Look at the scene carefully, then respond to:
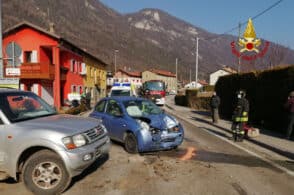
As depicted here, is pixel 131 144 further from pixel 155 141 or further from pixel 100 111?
pixel 100 111

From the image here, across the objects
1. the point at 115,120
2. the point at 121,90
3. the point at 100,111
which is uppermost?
the point at 121,90

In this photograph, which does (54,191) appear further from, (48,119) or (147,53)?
(147,53)

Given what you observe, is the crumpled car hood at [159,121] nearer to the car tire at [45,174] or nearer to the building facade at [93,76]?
the car tire at [45,174]

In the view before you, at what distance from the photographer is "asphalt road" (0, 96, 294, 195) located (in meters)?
5.71

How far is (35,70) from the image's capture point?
28547mm

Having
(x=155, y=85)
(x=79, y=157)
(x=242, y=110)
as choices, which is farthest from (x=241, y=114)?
(x=155, y=85)

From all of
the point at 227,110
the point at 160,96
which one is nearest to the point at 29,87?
the point at 160,96

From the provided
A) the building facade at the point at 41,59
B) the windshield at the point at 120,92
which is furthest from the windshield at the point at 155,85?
→ the windshield at the point at 120,92

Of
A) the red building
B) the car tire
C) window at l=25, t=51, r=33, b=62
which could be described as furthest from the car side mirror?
window at l=25, t=51, r=33, b=62

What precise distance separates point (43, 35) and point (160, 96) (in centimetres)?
1417

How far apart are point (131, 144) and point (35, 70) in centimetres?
2235

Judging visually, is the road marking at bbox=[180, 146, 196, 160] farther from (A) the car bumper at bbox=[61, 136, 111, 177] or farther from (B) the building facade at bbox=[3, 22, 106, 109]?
(B) the building facade at bbox=[3, 22, 106, 109]

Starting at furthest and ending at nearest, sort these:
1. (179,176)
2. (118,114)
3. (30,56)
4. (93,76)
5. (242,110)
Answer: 1. (93,76)
2. (30,56)
3. (242,110)
4. (118,114)
5. (179,176)

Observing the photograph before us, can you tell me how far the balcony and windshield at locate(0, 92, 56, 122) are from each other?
2231 cm
